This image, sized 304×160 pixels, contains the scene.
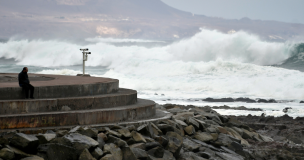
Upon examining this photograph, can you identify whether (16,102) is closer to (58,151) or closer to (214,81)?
(58,151)

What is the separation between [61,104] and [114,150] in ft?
6.05

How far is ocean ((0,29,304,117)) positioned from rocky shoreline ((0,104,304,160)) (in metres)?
5.62

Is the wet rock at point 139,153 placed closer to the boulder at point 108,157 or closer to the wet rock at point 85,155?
the boulder at point 108,157

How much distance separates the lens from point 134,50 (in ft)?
164

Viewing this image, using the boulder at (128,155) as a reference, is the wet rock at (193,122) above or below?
above

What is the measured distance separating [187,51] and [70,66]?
1442cm

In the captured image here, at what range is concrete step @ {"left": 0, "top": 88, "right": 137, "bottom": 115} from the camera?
6793 millimetres

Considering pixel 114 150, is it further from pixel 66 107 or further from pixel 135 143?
pixel 66 107

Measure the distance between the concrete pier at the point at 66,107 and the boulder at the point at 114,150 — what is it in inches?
48.8

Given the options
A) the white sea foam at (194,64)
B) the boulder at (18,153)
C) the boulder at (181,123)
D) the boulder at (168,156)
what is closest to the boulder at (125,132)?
the boulder at (168,156)

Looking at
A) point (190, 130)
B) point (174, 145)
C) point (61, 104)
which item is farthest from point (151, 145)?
point (61, 104)

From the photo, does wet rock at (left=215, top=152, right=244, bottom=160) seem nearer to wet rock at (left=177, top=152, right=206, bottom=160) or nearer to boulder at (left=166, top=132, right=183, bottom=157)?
wet rock at (left=177, top=152, right=206, bottom=160)

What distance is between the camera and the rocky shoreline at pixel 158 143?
5582 mm

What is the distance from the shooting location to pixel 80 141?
5699 millimetres
